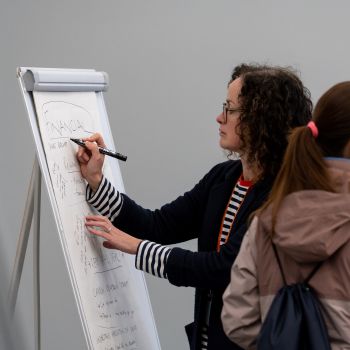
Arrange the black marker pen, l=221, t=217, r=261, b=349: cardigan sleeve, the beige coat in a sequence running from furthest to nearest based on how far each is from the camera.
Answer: the black marker pen < l=221, t=217, r=261, b=349: cardigan sleeve < the beige coat

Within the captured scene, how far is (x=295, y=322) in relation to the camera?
4.43ft

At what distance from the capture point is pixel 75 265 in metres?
1.87

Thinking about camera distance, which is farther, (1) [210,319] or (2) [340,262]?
(1) [210,319]

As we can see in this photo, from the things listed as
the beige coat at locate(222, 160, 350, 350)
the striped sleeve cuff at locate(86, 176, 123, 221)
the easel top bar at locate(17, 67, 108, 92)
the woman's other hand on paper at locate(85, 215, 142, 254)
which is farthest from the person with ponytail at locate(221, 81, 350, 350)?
the easel top bar at locate(17, 67, 108, 92)

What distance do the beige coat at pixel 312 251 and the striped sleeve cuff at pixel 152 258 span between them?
1.51 ft

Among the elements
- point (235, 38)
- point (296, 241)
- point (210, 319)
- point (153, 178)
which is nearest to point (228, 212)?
point (210, 319)

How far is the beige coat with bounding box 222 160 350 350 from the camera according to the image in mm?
1306

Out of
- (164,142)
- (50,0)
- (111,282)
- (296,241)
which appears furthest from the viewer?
(164,142)

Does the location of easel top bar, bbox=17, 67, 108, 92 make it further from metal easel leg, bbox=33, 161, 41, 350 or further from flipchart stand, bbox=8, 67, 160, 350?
metal easel leg, bbox=33, 161, 41, 350

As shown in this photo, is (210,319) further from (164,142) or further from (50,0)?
(50,0)

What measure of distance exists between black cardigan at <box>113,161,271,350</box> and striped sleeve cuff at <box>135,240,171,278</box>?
0.8 inches

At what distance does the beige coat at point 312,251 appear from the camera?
131cm

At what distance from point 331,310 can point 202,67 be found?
78.1 inches

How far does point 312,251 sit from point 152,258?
69cm
